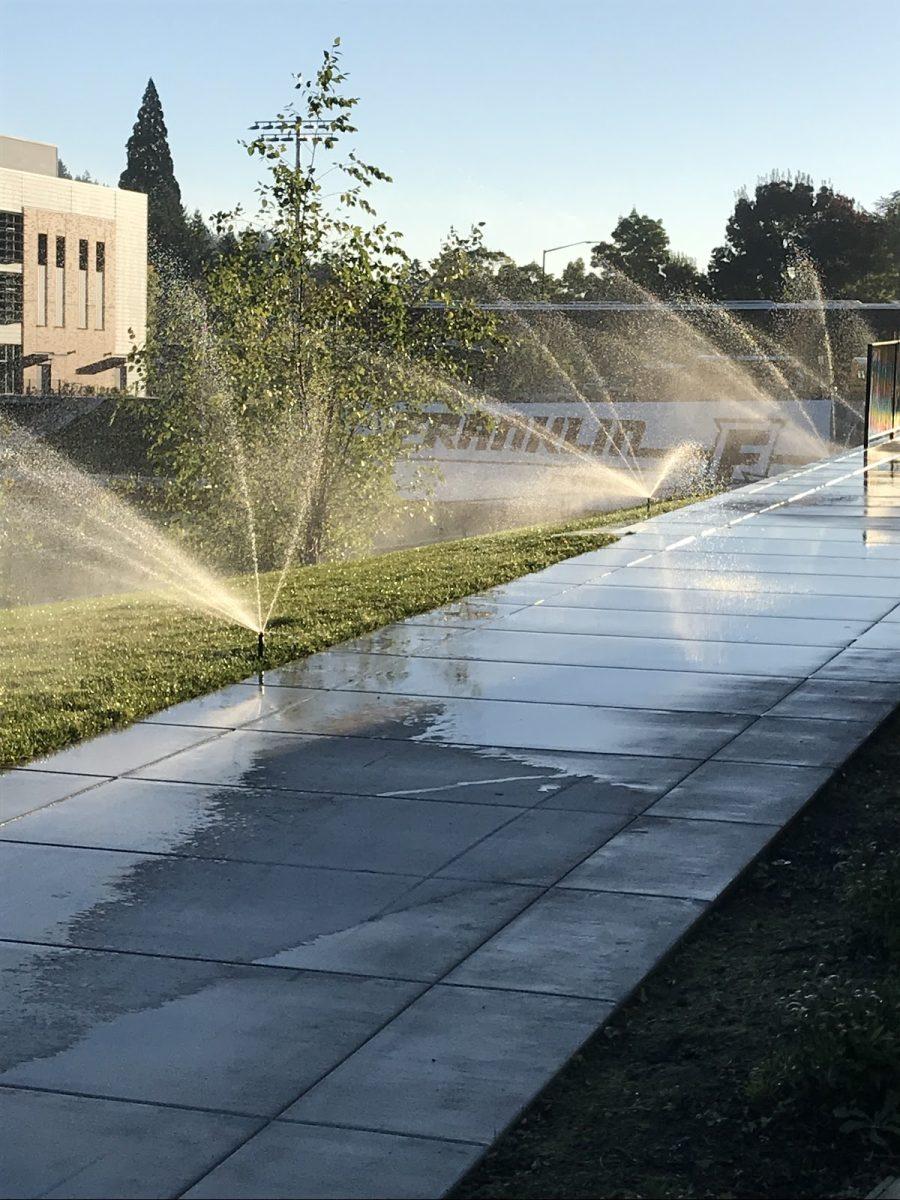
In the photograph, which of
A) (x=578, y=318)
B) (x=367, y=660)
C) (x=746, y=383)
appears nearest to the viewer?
(x=367, y=660)

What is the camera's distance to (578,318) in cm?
11200

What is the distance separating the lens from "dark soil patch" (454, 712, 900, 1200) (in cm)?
400

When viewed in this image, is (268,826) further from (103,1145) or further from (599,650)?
(599,650)

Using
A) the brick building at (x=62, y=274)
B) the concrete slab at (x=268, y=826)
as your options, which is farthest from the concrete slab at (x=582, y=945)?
the brick building at (x=62, y=274)

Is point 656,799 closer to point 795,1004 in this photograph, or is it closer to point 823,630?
point 795,1004

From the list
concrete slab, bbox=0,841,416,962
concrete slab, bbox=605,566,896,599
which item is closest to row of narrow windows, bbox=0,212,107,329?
concrete slab, bbox=605,566,896,599

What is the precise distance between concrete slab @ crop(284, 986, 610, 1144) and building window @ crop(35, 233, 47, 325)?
293ft

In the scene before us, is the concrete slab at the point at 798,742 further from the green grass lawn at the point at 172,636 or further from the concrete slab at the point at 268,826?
the green grass lawn at the point at 172,636

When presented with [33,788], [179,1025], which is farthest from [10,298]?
[179,1025]

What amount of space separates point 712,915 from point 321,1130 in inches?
79.2

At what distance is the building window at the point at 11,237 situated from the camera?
88.9 metres

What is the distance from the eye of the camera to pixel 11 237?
293ft

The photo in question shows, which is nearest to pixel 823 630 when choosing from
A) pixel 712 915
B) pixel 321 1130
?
pixel 712 915

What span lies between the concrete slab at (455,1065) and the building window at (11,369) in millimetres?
87205
